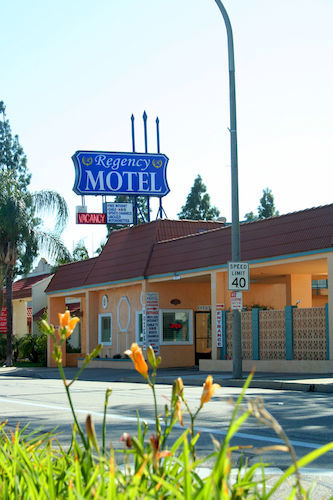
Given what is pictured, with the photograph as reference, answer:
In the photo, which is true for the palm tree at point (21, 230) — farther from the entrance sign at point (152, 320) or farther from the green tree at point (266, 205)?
the green tree at point (266, 205)

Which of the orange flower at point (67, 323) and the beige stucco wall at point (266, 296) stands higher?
the beige stucco wall at point (266, 296)

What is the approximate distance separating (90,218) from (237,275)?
57.3ft

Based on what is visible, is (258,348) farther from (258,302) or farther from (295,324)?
(258,302)

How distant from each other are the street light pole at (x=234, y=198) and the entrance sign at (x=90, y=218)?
16.6 meters

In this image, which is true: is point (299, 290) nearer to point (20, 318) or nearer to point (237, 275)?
point (237, 275)

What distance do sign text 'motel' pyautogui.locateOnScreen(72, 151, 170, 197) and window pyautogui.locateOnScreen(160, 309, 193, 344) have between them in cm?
772

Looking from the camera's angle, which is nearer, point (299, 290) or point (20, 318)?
point (299, 290)

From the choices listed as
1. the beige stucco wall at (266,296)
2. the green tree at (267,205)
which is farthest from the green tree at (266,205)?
the beige stucco wall at (266,296)

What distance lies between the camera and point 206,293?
108 ft

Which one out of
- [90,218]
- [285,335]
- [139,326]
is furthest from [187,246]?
[90,218]

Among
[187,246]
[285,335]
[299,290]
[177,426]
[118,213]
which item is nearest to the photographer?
[177,426]

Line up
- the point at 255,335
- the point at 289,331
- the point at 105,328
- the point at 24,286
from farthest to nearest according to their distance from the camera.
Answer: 1. the point at 24,286
2. the point at 105,328
3. the point at 255,335
4. the point at 289,331

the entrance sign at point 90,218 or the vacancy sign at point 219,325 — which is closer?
the vacancy sign at point 219,325

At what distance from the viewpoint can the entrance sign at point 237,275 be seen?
65.7 feet
